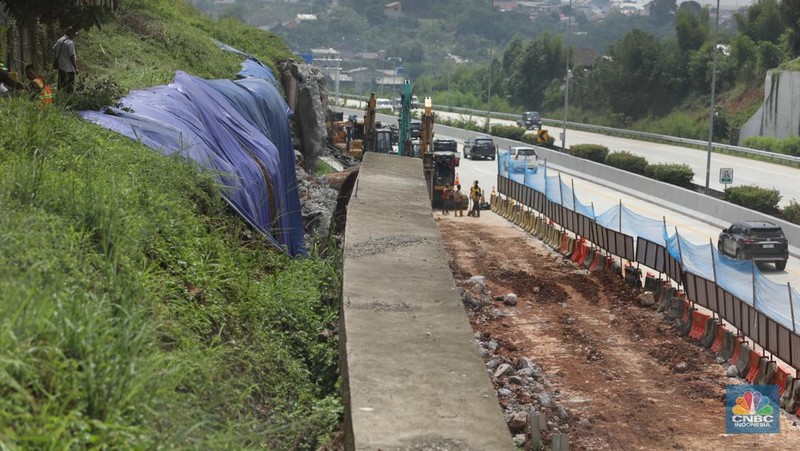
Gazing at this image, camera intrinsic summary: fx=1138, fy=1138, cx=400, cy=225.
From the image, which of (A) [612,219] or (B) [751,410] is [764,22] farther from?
(B) [751,410]

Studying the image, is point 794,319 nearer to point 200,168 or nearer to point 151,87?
point 200,168

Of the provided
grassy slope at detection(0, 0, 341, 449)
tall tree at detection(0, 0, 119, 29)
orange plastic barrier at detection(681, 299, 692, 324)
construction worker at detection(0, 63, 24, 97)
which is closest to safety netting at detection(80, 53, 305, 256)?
grassy slope at detection(0, 0, 341, 449)

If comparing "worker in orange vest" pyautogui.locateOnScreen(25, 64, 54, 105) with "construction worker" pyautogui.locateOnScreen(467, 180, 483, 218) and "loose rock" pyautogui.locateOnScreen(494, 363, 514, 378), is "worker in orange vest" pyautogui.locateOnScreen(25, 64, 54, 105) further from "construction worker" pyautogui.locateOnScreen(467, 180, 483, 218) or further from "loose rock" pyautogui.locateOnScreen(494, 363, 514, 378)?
"construction worker" pyautogui.locateOnScreen(467, 180, 483, 218)

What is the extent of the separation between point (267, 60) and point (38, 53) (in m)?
22.3

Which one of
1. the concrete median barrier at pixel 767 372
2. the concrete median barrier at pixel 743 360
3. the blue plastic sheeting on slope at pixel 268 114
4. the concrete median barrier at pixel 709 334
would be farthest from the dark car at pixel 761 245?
the blue plastic sheeting on slope at pixel 268 114

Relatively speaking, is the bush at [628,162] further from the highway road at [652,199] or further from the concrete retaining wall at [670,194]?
the highway road at [652,199]

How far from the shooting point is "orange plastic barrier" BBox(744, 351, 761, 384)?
19.8 meters

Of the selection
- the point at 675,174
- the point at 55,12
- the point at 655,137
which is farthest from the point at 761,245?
the point at 655,137

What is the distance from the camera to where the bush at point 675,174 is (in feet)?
171

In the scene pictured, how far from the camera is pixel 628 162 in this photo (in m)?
59.2

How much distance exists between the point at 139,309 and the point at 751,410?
13597mm

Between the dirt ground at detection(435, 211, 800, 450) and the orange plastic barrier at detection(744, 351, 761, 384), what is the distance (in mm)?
256

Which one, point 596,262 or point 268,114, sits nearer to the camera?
point 268,114

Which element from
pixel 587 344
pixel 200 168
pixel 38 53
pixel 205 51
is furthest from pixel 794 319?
pixel 205 51
